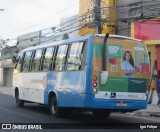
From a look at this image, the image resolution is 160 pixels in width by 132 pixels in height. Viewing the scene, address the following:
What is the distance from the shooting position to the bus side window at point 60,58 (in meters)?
16.1

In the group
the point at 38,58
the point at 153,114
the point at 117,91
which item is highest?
the point at 38,58

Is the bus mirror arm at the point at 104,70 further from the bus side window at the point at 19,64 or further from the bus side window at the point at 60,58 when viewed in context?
the bus side window at the point at 19,64

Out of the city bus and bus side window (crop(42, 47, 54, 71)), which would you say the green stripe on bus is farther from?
bus side window (crop(42, 47, 54, 71))

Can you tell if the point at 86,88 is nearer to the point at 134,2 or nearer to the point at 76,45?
the point at 76,45

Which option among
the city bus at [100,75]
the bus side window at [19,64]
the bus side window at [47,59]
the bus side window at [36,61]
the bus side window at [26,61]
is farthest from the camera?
the bus side window at [19,64]

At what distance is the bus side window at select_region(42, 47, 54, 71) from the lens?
56.9 ft

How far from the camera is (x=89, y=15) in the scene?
111ft

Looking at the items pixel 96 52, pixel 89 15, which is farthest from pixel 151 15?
pixel 96 52

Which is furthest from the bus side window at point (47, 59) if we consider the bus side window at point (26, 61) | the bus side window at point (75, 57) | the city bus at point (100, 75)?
the bus side window at point (26, 61)

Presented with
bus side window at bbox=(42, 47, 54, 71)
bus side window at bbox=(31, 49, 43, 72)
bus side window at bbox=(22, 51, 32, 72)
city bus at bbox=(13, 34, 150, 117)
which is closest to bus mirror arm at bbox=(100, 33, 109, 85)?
city bus at bbox=(13, 34, 150, 117)

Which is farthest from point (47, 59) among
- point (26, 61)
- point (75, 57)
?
point (26, 61)

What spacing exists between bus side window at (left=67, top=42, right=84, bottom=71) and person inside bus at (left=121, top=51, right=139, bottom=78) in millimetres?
1486

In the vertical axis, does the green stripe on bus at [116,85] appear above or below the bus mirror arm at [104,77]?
below

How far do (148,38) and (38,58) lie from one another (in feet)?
31.8
